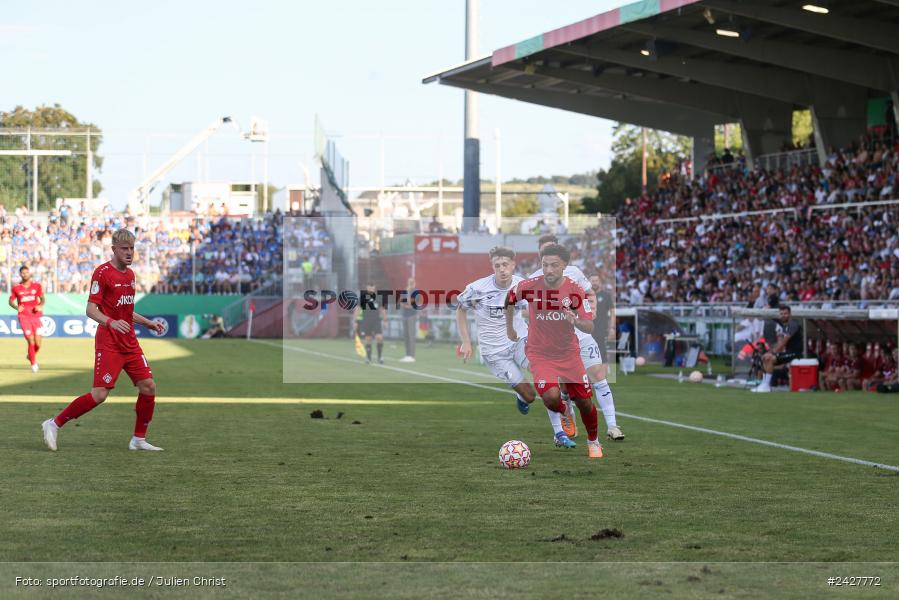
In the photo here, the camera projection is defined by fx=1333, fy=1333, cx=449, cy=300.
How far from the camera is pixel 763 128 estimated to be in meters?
48.6

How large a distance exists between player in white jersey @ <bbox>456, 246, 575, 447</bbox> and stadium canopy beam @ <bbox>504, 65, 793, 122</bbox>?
Answer: 28.9 metres

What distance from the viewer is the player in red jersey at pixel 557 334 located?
12.5 m

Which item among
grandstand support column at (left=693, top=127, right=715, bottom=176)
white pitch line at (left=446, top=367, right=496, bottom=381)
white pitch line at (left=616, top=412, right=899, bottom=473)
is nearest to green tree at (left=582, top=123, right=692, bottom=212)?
grandstand support column at (left=693, top=127, right=715, bottom=176)

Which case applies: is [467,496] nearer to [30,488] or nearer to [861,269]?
[30,488]

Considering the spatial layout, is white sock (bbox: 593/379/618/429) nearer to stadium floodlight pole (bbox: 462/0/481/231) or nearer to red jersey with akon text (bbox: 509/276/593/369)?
red jersey with akon text (bbox: 509/276/593/369)

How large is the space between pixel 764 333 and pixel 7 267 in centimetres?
3697

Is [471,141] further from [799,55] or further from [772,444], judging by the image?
[772,444]

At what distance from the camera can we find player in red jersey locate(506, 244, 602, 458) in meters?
12.5

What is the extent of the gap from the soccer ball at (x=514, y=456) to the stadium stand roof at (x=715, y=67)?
894 inches

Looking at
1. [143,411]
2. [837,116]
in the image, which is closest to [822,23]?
[837,116]

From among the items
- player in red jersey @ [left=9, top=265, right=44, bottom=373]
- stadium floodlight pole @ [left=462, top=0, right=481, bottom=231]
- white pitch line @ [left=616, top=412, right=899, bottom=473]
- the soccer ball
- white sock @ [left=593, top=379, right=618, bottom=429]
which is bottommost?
white pitch line @ [left=616, top=412, right=899, bottom=473]

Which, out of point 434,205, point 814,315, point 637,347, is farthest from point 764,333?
point 434,205

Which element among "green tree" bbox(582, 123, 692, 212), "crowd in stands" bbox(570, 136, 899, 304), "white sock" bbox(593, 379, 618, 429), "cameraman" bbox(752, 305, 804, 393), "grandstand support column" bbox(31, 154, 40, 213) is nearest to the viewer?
"white sock" bbox(593, 379, 618, 429)

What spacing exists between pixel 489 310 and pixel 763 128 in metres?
35.8
